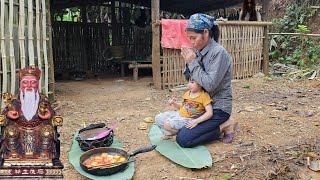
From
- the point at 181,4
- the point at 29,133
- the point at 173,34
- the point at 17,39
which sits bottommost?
the point at 29,133

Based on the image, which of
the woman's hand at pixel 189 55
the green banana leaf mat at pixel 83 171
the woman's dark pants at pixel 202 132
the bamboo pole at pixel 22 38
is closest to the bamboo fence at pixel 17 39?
the bamboo pole at pixel 22 38

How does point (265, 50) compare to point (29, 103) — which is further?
point (265, 50)

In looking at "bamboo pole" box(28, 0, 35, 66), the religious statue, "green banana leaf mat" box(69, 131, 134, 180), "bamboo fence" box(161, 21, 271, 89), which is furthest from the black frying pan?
"bamboo fence" box(161, 21, 271, 89)

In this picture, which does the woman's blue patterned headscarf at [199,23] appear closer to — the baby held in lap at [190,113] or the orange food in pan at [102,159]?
the baby held in lap at [190,113]

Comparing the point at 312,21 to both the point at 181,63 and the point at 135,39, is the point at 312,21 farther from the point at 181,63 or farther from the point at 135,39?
the point at 181,63

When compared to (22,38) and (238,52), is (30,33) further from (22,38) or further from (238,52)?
(238,52)

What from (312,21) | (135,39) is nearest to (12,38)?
(135,39)

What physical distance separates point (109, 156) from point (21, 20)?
262cm

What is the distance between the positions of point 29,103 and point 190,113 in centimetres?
174

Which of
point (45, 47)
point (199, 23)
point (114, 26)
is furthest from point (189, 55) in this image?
point (114, 26)

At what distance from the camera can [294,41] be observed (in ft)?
45.2

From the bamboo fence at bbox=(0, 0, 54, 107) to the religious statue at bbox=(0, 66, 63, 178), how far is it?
5.97ft

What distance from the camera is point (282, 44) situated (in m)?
13.8

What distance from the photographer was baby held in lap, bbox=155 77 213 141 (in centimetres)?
384
